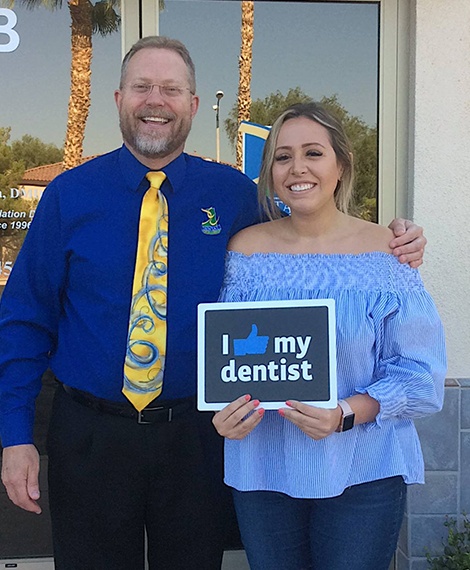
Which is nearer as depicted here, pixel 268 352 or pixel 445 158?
pixel 268 352

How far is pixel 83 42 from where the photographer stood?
3.10m

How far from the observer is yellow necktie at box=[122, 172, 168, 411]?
2129mm

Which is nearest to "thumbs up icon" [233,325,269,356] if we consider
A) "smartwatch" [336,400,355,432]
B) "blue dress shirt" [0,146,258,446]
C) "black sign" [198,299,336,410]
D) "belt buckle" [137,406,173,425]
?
"black sign" [198,299,336,410]

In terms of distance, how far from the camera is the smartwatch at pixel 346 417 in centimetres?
182

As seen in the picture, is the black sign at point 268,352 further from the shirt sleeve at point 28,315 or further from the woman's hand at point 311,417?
the shirt sleeve at point 28,315

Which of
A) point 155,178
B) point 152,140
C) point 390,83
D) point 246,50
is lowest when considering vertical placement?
point 155,178

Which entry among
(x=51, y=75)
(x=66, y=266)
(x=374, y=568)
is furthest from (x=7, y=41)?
(x=374, y=568)

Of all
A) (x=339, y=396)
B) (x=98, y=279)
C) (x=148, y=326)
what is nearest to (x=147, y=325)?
(x=148, y=326)

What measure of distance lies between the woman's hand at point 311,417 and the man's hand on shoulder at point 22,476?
924 mm

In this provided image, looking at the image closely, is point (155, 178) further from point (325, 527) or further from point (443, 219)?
point (443, 219)

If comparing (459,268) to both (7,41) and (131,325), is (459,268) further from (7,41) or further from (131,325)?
(7,41)

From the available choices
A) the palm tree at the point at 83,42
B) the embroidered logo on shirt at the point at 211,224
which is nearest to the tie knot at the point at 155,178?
the embroidered logo on shirt at the point at 211,224

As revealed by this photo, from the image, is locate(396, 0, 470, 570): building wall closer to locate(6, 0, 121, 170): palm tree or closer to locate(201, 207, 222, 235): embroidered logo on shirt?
Result: locate(201, 207, 222, 235): embroidered logo on shirt

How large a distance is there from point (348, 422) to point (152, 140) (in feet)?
3.49
